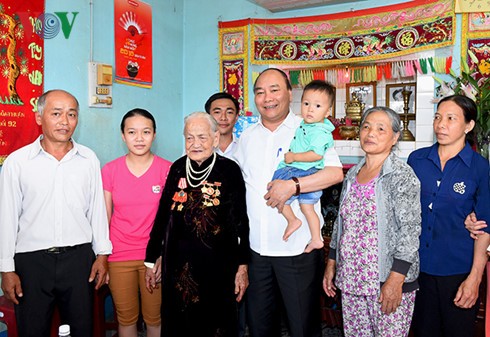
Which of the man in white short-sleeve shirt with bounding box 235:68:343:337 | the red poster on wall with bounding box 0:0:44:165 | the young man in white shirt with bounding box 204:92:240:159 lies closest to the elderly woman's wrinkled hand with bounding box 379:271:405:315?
the man in white short-sleeve shirt with bounding box 235:68:343:337

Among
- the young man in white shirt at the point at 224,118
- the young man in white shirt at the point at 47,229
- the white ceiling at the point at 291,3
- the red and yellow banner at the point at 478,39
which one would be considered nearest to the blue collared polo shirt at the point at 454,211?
the young man in white shirt at the point at 224,118

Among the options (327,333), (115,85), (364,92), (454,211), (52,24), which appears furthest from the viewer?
(364,92)

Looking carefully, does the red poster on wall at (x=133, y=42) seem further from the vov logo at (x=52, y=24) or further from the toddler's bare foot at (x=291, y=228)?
the toddler's bare foot at (x=291, y=228)

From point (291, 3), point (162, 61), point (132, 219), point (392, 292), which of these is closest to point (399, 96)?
point (291, 3)

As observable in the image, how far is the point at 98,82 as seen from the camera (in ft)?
10.4

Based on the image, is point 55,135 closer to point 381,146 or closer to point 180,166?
point 180,166

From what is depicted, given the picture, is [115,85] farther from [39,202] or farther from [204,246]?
[204,246]

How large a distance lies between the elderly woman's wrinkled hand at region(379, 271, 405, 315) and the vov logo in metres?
2.57

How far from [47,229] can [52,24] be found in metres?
1.57

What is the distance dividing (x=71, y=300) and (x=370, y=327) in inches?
56.0

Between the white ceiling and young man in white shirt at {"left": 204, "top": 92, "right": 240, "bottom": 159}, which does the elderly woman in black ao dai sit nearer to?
young man in white shirt at {"left": 204, "top": 92, "right": 240, "bottom": 159}

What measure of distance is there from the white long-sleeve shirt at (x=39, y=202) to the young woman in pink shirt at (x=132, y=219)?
19 centimetres

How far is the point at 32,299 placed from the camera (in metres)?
1.97

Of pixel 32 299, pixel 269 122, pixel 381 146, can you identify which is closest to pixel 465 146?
pixel 381 146
